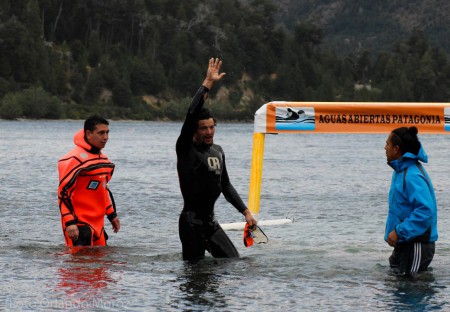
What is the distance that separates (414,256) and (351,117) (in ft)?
14.8

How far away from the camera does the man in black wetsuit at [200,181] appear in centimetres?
1041

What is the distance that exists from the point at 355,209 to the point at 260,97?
522 ft

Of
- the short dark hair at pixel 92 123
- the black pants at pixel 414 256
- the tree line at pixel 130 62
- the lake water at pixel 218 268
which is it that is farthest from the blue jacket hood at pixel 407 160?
the tree line at pixel 130 62

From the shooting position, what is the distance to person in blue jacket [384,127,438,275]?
9.68 m

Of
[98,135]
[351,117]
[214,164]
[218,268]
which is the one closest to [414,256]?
[214,164]

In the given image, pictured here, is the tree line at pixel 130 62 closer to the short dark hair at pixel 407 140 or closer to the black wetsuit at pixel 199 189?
the black wetsuit at pixel 199 189

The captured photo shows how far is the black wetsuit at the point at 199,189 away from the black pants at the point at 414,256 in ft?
5.80

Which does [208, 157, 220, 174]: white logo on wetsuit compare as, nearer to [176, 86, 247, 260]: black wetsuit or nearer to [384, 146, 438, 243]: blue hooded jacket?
[176, 86, 247, 260]: black wetsuit

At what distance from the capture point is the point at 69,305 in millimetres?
9641

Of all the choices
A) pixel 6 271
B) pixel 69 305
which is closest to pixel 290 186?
pixel 6 271

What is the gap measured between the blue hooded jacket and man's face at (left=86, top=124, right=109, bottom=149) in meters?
3.28

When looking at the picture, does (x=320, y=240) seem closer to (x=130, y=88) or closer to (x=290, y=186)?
(x=290, y=186)

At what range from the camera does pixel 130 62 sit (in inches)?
6678

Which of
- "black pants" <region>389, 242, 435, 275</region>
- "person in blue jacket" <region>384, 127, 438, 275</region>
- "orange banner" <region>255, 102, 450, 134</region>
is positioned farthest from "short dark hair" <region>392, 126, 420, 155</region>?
"orange banner" <region>255, 102, 450, 134</region>
